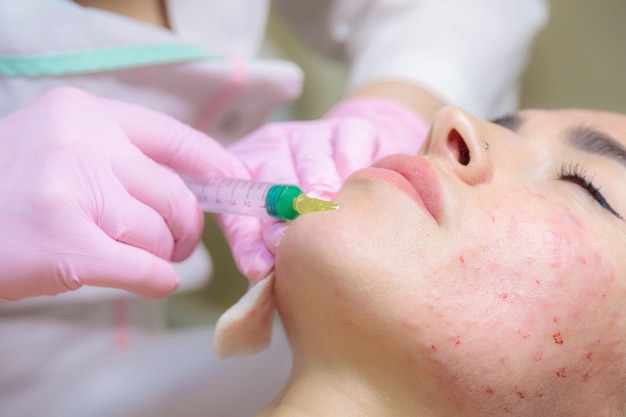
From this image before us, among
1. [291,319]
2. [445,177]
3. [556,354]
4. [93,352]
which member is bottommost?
[93,352]

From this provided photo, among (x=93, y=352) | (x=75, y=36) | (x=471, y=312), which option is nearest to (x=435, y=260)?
(x=471, y=312)

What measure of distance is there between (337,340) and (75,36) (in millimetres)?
558

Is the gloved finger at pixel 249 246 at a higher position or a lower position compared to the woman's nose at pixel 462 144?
lower

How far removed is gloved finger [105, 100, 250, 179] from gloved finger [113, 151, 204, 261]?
0.12 feet

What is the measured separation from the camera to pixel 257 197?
79 cm

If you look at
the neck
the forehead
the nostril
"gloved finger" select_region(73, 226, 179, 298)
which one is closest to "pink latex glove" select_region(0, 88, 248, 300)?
"gloved finger" select_region(73, 226, 179, 298)

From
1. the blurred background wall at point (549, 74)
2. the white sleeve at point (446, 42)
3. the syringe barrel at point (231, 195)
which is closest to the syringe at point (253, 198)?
the syringe barrel at point (231, 195)

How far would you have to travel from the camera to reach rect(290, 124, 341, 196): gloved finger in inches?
33.3

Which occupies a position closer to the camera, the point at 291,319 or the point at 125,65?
the point at 291,319

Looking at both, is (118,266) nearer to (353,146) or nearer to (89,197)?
(89,197)

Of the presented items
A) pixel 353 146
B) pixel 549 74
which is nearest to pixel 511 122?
pixel 353 146

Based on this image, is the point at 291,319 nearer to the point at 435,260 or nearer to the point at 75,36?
the point at 435,260

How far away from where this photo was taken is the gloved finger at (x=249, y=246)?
2.67 ft

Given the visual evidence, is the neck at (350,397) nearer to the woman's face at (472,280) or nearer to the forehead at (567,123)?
the woman's face at (472,280)
